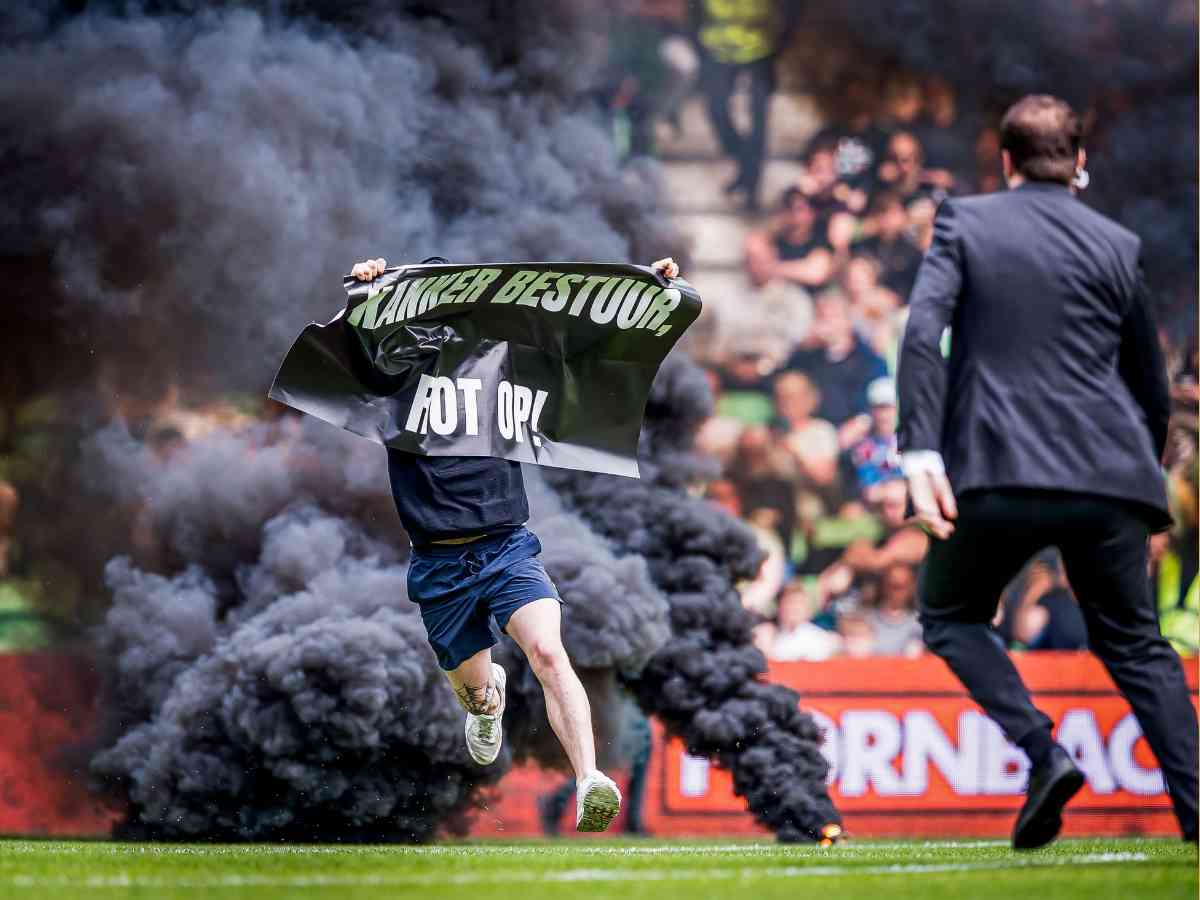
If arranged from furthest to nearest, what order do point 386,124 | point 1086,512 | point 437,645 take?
point 386,124 < point 437,645 < point 1086,512

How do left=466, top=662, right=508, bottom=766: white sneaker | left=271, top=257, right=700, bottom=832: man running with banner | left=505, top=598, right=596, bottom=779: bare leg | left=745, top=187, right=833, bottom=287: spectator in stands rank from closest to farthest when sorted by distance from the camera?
left=505, top=598, right=596, bottom=779: bare leg → left=271, top=257, right=700, bottom=832: man running with banner → left=466, top=662, right=508, bottom=766: white sneaker → left=745, top=187, right=833, bottom=287: spectator in stands

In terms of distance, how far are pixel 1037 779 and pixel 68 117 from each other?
17.7ft

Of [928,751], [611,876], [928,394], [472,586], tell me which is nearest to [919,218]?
[928,751]

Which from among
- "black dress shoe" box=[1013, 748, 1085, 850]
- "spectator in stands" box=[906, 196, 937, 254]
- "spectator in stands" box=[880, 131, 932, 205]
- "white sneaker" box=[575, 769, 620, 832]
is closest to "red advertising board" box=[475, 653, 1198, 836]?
"spectator in stands" box=[906, 196, 937, 254]

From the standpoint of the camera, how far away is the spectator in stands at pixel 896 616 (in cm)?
769

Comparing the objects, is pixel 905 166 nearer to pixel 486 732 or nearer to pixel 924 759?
pixel 924 759

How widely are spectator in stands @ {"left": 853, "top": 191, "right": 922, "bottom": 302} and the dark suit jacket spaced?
4114mm

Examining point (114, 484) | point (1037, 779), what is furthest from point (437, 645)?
point (114, 484)

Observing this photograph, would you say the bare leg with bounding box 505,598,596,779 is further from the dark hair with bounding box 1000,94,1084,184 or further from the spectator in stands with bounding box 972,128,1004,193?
the spectator in stands with bounding box 972,128,1004,193

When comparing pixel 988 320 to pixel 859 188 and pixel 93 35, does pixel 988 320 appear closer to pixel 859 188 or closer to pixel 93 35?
pixel 859 188

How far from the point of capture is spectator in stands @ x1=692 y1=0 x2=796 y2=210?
7832 mm

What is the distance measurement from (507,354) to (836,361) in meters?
2.83

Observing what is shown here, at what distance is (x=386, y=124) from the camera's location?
309 inches

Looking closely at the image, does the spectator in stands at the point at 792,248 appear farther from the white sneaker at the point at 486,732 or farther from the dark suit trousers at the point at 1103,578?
the dark suit trousers at the point at 1103,578
